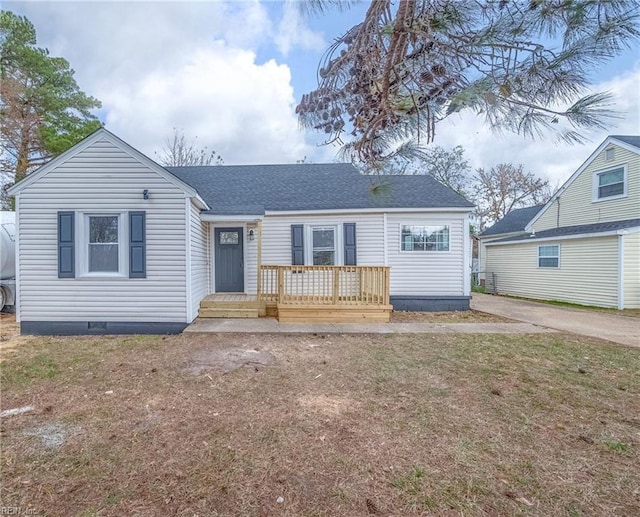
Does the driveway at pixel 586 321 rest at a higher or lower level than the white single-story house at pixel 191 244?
lower

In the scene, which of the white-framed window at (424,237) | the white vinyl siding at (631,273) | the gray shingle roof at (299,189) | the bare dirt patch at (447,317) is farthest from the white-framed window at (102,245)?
the white vinyl siding at (631,273)

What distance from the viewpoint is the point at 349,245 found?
910 cm

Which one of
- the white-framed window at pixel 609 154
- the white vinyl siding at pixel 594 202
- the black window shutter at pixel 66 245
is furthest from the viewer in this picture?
the white-framed window at pixel 609 154

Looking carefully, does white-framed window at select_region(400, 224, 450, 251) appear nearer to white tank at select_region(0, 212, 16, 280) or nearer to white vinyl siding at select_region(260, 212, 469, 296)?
white vinyl siding at select_region(260, 212, 469, 296)

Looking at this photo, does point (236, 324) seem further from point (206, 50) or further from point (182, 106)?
point (182, 106)

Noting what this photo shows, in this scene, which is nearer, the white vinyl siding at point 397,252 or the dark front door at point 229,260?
the dark front door at point 229,260

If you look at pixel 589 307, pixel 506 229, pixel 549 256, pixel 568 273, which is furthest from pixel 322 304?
pixel 506 229

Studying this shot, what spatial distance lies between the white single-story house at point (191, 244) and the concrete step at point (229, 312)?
10 centimetres

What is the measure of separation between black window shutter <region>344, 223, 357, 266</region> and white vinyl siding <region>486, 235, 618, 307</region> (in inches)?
343

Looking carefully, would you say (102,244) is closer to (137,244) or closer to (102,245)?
(102,245)

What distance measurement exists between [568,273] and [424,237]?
694cm

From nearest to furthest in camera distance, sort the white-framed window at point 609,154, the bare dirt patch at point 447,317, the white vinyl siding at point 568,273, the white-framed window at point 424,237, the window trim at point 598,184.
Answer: the bare dirt patch at point 447,317 < the white-framed window at point 424,237 < the white vinyl siding at point 568,273 < the window trim at point 598,184 < the white-framed window at point 609,154

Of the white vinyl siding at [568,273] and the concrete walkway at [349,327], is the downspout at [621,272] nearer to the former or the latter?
the white vinyl siding at [568,273]

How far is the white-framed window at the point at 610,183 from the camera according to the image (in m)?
11.3
